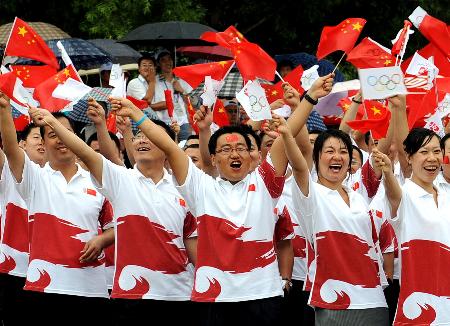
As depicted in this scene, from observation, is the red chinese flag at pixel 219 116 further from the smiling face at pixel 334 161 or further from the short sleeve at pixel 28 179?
the smiling face at pixel 334 161

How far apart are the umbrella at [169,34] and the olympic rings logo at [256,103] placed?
509 cm

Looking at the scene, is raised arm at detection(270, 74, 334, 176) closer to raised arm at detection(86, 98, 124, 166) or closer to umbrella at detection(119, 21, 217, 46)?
raised arm at detection(86, 98, 124, 166)

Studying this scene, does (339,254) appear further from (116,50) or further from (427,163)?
(116,50)

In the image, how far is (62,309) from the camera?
27.0 ft

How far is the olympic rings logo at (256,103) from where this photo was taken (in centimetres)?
792

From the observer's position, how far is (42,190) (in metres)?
8.27

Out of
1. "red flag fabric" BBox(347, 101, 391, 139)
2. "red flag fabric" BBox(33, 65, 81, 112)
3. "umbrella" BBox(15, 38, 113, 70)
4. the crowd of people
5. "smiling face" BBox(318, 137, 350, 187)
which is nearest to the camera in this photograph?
the crowd of people

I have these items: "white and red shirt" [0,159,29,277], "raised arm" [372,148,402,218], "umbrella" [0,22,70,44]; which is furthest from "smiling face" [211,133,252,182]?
"umbrella" [0,22,70,44]

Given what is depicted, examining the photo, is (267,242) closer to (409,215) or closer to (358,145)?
(409,215)

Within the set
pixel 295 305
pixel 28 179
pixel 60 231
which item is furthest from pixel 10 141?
pixel 295 305

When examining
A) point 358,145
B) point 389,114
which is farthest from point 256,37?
point 389,114

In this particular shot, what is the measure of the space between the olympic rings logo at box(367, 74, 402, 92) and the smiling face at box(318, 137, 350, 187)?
43cm

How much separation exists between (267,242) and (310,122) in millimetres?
2992

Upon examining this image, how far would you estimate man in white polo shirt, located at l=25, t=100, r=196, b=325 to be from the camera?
26.2 feet
